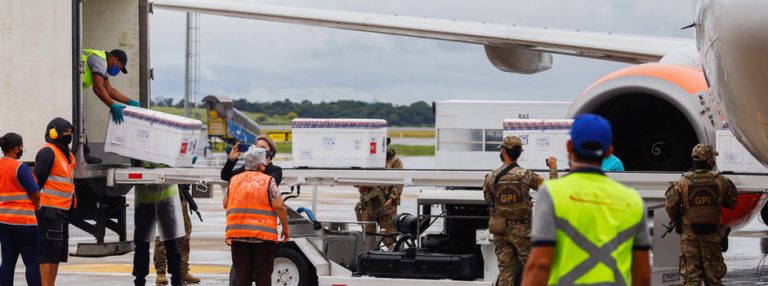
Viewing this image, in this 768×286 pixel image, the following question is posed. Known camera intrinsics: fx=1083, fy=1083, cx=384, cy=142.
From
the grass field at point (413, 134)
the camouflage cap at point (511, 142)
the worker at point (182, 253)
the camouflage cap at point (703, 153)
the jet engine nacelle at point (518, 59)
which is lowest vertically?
the grass field at point (413, 134)

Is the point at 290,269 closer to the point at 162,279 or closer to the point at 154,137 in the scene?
the point at 154,137

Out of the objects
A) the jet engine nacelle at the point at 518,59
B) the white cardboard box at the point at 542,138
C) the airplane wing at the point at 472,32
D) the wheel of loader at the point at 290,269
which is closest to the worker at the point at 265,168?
the wheel of loader at the point at 290,269

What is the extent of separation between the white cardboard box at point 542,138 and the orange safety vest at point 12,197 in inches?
145

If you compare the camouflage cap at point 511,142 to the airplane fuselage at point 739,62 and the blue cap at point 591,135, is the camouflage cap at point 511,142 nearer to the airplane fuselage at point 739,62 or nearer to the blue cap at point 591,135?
the airplane fuselage at point 739,62

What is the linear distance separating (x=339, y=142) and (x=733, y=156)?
311 centimetres

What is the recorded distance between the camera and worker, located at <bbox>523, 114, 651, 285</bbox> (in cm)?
394

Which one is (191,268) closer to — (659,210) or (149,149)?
(149,149)

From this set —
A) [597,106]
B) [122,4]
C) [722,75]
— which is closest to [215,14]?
[122,4]

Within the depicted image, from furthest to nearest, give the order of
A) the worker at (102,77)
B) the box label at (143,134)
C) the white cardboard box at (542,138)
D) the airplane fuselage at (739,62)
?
the worker at (102,77) → the box label at (143,134) → the white cardboard box at (542,138) → the airplane fuselage at (739,62)

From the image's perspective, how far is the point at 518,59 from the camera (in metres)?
13.8

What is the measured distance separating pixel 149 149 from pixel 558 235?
6.12 meters

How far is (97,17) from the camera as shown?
1077cm

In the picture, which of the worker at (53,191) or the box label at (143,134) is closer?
the worker at (53,191)

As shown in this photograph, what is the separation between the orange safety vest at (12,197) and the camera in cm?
795
